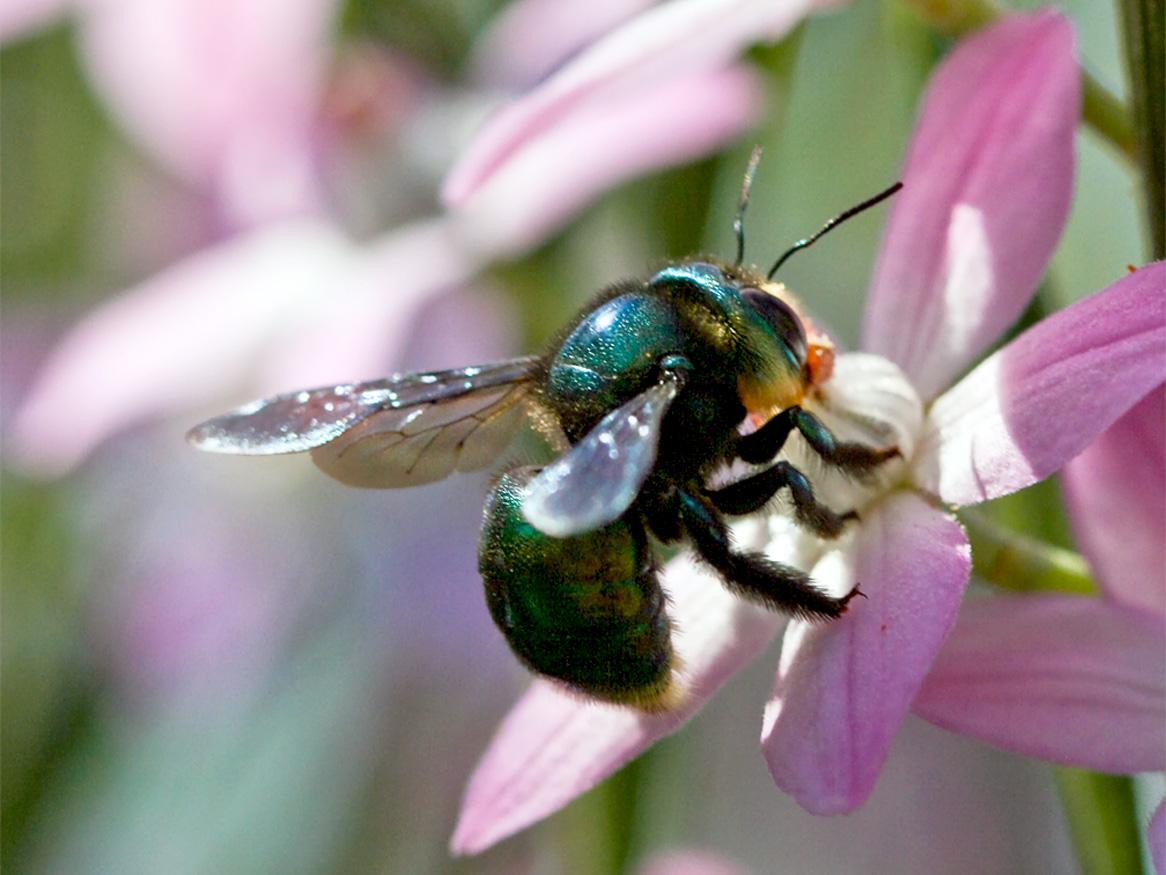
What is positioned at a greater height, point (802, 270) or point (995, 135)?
point (995, 135)

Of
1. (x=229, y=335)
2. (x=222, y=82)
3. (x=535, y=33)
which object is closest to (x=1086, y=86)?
(x=535, y=33)

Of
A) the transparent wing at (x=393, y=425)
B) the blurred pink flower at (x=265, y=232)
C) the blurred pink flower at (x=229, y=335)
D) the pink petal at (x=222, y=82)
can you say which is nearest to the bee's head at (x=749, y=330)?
the transparent wing at (x=393, y=425)

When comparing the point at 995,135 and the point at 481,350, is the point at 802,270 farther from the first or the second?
the point at 995,135

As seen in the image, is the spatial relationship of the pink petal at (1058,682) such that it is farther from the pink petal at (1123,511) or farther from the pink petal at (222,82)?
the pink petal at (222,82)

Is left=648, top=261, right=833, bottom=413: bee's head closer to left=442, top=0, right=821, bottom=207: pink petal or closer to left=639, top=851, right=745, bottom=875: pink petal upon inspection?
left=442, top=0, right=821, bottom=207: pink petal

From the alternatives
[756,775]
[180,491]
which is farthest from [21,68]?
[756,775]

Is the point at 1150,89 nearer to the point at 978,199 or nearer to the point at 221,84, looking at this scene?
the point at 978,199
